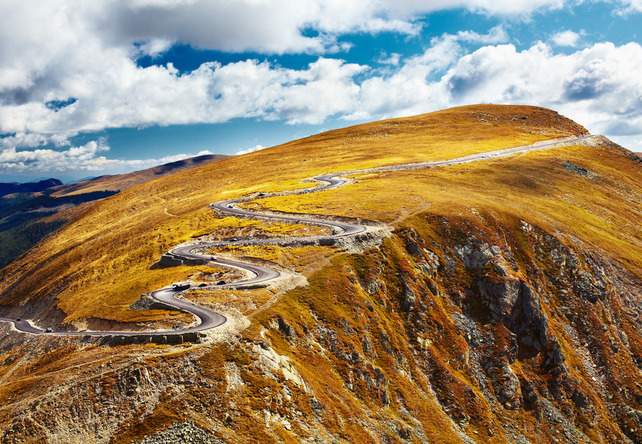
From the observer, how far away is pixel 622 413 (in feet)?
197

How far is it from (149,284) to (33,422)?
36.6 meters

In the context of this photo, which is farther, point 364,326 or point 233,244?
point 233,244

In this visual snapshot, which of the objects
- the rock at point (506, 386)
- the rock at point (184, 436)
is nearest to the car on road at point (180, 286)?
the rock at point (184, 436)

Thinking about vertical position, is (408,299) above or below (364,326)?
above

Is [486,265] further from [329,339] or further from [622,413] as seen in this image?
[329,339]

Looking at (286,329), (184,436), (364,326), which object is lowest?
(364,326)

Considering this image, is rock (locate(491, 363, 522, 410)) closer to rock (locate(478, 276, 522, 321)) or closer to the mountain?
the mountain

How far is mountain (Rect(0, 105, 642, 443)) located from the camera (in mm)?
30734

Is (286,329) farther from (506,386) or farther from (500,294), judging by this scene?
(500,294)

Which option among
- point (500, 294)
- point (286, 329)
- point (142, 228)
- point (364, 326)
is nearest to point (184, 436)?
point (286, 329)

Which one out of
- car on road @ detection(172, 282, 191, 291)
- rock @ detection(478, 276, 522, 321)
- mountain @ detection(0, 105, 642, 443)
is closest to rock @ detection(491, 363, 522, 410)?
mountain @ detection(0, 105, 642, 443)

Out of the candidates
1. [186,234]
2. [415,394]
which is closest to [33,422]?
[415,394]

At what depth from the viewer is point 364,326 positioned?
169 ft

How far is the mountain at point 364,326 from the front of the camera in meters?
30.7
